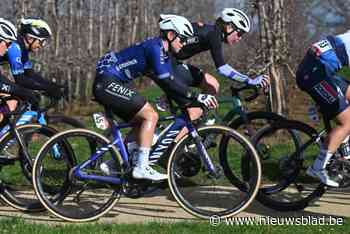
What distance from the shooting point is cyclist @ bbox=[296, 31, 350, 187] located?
586cm

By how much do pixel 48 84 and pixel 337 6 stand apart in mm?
53896

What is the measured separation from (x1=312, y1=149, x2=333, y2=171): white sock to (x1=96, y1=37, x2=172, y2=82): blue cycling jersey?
1.60 metres

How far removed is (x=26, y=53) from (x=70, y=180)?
5.31ft

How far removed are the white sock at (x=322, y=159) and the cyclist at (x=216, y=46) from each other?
94 centimetres

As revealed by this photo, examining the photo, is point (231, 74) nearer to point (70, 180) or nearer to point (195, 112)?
point (195, 112)

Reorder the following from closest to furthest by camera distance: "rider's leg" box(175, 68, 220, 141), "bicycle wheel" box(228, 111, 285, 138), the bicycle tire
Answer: "bicycle wheel" box(228, 111, 285, 138) → the bicycle tire → "rider's leg" box(175, 68, 220, 141)

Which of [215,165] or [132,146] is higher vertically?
[132,146]

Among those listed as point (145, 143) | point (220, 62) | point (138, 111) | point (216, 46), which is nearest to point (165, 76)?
point (138, 111)

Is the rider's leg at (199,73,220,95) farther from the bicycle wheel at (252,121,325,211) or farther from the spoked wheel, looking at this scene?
the spoked wheel

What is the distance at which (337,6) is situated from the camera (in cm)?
5738

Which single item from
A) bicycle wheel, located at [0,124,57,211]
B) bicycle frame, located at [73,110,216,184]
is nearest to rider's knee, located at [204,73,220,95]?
bicycle frame, located at [73,110,216,184]

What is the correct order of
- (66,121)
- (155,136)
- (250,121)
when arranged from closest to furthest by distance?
A: 1. (155,136)
2. (250,121)
3. (66,121)

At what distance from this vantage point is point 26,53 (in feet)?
22.5

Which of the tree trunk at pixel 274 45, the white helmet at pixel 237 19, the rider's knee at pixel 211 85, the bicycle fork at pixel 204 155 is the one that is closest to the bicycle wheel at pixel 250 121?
the rider's knee at pixel 211 85
